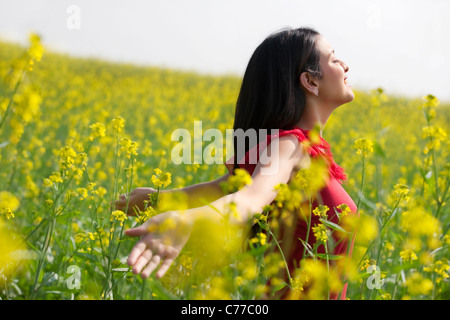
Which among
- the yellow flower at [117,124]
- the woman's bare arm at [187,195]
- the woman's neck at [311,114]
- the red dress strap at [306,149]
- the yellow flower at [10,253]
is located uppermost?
the woman's neck at [311,114]

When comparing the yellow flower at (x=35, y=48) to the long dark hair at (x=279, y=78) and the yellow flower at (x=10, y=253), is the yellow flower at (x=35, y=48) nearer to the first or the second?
the yellow flower at (x=10, y=253)

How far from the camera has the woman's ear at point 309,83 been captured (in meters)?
1.67

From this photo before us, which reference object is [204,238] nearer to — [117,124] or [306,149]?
[306,149]

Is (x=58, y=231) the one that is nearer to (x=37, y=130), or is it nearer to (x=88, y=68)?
(x=37, y=130)

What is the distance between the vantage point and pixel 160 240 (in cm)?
96

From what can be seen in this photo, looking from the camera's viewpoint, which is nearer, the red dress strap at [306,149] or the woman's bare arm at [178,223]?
the woman's bare arm at [178,223]

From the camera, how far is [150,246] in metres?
0.95

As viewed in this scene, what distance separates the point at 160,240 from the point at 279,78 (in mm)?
943

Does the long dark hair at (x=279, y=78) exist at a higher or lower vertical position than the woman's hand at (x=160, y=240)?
higher

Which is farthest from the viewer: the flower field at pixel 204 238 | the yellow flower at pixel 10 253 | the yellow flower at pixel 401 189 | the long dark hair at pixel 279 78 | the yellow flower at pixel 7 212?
the long dark hair at pixel 279 78

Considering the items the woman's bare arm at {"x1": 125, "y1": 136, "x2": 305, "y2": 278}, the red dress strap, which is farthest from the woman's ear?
the woman's bare arm at {"x1": 125, "y1": 136, "x2": 305, "y2": 278}

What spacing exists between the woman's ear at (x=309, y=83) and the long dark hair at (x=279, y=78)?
2 cm

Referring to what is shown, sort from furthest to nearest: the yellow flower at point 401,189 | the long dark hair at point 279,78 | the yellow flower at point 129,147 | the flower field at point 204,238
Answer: the long dark hair at point 279,78
the yellow flower at point 129,147
the yellow flower at point 401,189
the flower field at point 204,238

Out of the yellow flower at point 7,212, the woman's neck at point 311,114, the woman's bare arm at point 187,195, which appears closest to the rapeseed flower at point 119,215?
the woman's bare arm at point 187,195
